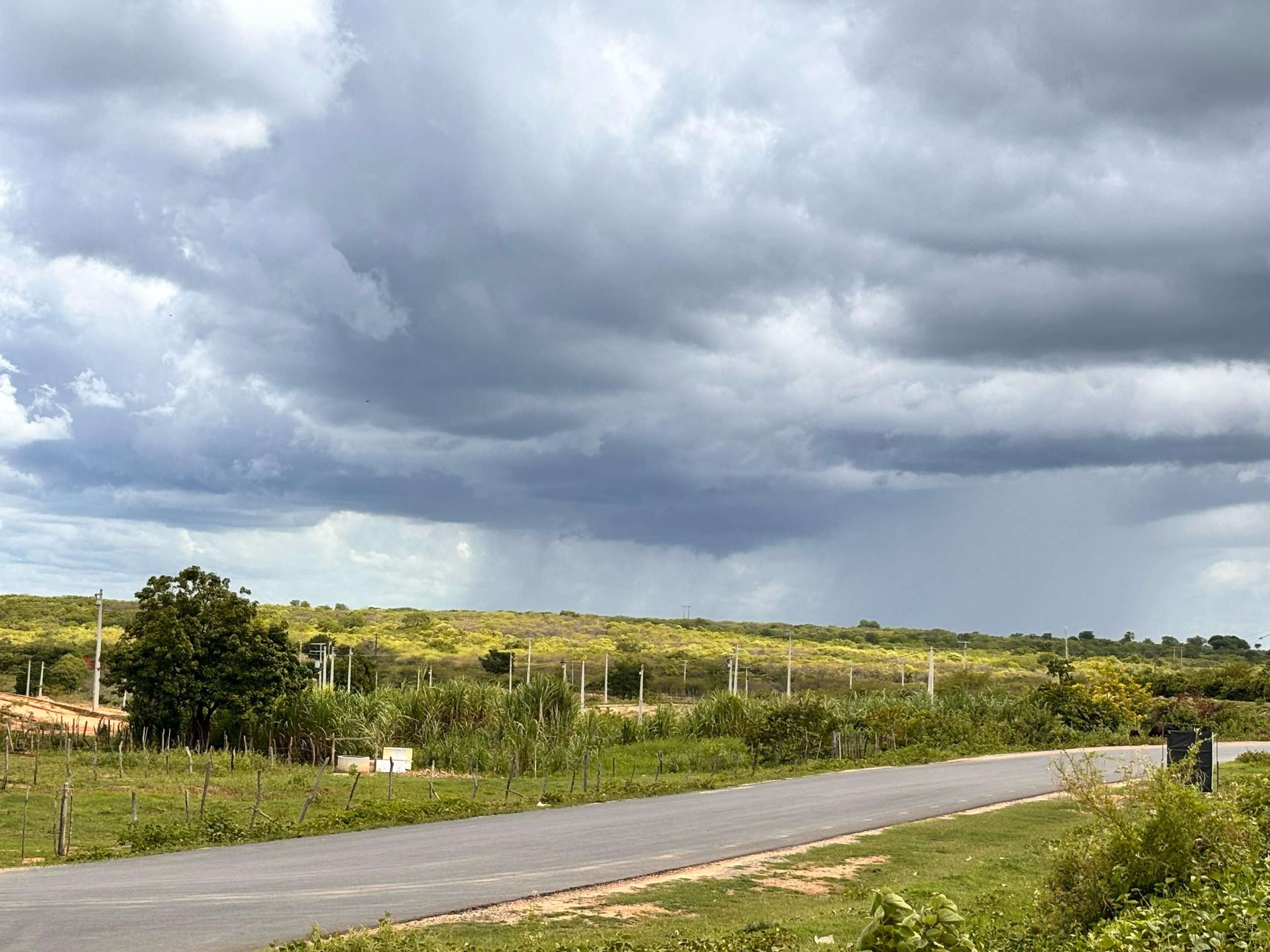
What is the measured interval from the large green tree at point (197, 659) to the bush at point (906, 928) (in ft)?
123

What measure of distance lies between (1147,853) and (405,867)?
11.8 meters

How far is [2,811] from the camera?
26.5m

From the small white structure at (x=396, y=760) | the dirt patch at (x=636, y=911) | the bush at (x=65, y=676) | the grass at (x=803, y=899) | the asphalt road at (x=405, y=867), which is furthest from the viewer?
the bush at (x=65, y=676)

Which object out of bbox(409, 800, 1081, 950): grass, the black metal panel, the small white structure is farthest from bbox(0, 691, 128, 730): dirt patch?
the black metal panel

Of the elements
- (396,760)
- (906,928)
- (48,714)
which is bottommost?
(396,760)

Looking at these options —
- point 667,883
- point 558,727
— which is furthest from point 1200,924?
point 558,727

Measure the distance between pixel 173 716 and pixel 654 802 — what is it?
19490 mm

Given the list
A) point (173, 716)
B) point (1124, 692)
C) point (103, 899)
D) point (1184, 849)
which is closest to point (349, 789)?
point (173, 716)

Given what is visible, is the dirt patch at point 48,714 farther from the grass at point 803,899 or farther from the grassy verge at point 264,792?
the grass at point 803,899

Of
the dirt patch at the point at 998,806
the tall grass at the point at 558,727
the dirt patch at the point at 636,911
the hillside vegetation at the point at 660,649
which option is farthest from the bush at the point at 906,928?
the hillside vegetation at the point at 660,649

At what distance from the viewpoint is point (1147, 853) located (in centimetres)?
1232

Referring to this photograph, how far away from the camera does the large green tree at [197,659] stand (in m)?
40.3

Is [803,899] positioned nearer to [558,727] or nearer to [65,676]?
[558,727]

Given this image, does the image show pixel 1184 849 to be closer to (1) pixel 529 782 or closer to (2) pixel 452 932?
(2) pixel 452 932
